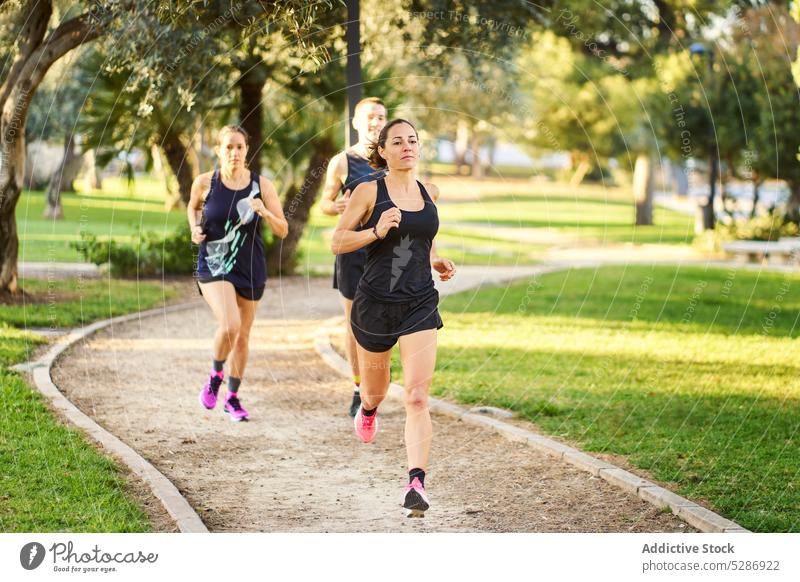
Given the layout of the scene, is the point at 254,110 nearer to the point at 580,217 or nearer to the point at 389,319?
the point at 389,319

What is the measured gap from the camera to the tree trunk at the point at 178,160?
19.0 meters

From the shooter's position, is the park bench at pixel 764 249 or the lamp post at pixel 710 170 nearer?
the park bench at pixel 764 249

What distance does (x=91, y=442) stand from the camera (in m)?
7.94

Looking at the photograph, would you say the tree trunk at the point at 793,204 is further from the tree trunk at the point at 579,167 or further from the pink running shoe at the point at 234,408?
the pink running shoe at the point at 234,408

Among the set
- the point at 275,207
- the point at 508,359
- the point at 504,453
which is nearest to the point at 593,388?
the point at 508,359

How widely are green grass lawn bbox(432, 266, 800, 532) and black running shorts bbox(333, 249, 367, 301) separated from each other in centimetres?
187

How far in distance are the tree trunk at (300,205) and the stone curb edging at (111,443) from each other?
750 cm

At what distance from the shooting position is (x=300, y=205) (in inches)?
787

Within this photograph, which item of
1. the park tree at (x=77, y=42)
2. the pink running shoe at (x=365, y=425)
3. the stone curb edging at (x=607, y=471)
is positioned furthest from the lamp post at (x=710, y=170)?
the pink running shoe at (x=365, y=425)

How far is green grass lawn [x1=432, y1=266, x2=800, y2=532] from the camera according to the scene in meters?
7.56

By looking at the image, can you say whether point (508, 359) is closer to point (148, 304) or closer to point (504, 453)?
point (504, 453)

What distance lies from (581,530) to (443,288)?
38.0 ft

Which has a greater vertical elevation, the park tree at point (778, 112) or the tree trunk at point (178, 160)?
the park tree at point (778, 112)

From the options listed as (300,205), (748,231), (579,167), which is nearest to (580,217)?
(579,167)
